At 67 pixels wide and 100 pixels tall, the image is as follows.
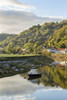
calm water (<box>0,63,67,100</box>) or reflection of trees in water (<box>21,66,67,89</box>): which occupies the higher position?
calm water (<box>0,63,67,100</box>)

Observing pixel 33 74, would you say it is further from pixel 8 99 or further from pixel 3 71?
pixel 8 99

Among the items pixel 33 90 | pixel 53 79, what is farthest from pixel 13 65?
pixel 33 90

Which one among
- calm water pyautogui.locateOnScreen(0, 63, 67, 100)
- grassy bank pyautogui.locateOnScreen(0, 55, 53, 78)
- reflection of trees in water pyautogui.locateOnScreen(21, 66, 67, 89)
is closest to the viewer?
calm water pyautogui.locateOnScreen(0, 63, 67, 100)

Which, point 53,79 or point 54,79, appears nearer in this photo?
point 54,79

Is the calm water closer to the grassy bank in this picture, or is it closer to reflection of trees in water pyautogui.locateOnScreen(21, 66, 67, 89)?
reflection of trees in water pyautogui.locateOnScreen(21, 66, 67, 89)

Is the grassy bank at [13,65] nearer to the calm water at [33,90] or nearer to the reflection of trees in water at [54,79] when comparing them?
the reflection of trees in water at [54,79]

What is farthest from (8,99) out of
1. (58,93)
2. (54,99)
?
(58,93)

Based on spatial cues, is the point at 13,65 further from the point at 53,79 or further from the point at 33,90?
the point at 33,90

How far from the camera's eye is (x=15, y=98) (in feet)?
98.0

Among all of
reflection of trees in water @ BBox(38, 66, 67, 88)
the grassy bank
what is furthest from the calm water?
the grassy bank

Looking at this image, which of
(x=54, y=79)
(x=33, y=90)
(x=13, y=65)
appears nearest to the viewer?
(x=33, y=90)

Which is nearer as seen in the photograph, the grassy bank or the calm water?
the calm water

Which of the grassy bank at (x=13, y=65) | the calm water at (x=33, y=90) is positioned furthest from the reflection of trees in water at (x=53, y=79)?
the grassy bank at (x=13, y=65)

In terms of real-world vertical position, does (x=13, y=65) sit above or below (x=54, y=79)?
above
